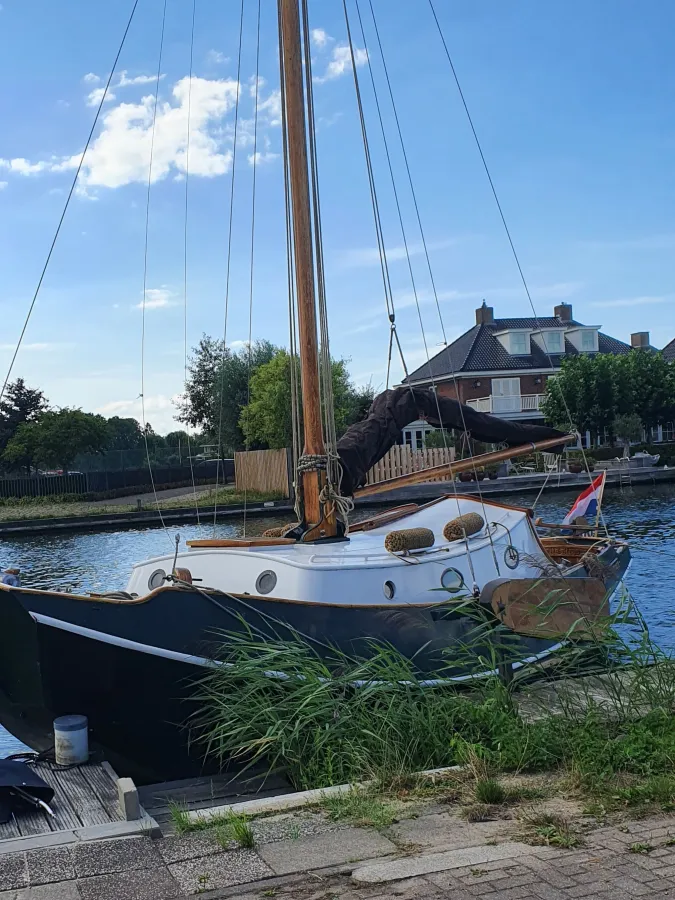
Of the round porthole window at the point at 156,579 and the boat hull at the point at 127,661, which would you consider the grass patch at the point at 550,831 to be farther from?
the round porthole window at the point at 156,579

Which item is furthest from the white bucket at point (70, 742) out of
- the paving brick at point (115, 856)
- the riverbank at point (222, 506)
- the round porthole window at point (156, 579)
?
the riverbank at point (222, 506)

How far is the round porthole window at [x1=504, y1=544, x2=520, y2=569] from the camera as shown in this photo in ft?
34.4

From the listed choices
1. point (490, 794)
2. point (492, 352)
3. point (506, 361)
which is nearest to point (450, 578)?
point (490, 794)

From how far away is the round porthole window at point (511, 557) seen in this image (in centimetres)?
1048

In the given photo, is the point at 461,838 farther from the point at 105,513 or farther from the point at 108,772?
the point at 105,513

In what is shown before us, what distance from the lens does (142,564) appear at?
33.2 ft

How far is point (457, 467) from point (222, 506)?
27.7 meters

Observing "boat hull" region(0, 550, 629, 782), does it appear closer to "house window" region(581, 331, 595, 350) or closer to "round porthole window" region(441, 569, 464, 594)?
"round porthole window" region(441, 569, 464, 594)

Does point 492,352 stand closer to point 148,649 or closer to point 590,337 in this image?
point 590,337

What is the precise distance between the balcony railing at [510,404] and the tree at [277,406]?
801 centimetres

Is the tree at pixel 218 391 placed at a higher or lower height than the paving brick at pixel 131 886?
higher

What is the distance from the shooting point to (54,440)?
4597 centimetres

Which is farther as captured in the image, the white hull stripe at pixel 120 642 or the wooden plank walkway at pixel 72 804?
the white hull stripe at pixel 120 642

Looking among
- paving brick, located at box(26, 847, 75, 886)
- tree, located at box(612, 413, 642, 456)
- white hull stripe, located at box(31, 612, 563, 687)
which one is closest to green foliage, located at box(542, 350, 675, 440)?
tree, located at box(612, 413, 642, 456)
